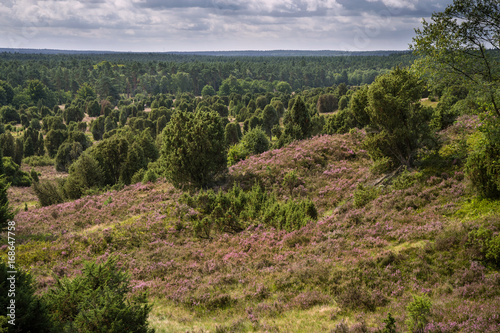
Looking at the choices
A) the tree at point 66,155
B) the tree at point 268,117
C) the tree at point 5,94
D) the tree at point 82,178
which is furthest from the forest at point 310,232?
the tree at point 5,94

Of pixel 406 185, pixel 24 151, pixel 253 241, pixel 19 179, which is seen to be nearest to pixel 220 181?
pixel 253 241

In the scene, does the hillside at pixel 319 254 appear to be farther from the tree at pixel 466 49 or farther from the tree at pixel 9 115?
the tree at pixel 9 115

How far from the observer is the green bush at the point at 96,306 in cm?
973

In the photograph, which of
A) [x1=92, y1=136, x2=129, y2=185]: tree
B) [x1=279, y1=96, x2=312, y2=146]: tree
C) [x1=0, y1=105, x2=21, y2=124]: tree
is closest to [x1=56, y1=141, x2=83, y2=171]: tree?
[x1=92, y1=136, x2=129, y2=185]: tree

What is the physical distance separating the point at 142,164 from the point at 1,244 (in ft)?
92.6

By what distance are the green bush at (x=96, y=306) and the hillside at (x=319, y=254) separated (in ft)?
11.0

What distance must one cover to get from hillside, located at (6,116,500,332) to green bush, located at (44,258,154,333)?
11.0ft

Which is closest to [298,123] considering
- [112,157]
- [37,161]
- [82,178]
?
[112,157]

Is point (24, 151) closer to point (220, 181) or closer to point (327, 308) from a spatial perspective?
point (220, 181)

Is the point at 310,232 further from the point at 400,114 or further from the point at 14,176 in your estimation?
the point at 14,176

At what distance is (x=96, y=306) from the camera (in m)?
10.1

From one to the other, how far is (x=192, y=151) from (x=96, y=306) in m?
21.6

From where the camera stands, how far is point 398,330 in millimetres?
10578

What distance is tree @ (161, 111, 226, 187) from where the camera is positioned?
31.0m
